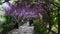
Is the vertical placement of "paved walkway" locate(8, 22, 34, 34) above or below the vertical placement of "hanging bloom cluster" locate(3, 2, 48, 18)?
below

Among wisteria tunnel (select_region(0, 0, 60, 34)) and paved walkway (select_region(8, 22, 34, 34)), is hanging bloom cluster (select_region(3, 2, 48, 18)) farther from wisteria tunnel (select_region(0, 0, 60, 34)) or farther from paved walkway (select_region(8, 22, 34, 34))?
paved walkway (select_region(8, 22, 34, 34))

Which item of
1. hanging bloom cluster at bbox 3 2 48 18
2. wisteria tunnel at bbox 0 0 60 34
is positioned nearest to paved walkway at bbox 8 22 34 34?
wisteria tunnel at bbox 0 0 60 34

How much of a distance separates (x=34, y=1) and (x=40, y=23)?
15 cm

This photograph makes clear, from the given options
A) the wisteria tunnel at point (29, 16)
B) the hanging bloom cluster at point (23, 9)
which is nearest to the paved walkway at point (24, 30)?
the wisteria tunnel at point (29, 16)

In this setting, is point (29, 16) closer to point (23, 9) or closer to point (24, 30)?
point (23, 9)

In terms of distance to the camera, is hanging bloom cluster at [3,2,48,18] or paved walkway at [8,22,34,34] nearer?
hanging bloom cluster at [3,2,48,18]

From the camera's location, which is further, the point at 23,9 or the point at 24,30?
the point at 24,30

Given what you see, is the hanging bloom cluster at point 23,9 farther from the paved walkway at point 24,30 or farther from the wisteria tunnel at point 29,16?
the paved walkway at point 24,30

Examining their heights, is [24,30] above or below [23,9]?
below

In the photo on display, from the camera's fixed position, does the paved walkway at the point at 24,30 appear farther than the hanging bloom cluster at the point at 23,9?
Yes

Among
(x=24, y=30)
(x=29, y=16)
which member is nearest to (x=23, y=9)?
(x=29, y=16)

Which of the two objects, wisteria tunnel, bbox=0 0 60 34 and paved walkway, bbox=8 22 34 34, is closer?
wisteria tunnel, bbox=0 0 60 34

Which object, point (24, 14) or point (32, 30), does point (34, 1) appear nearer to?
point (24, 14)

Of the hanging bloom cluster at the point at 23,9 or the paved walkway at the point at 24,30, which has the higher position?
the hanging bloom cluster at the point at 23,9
